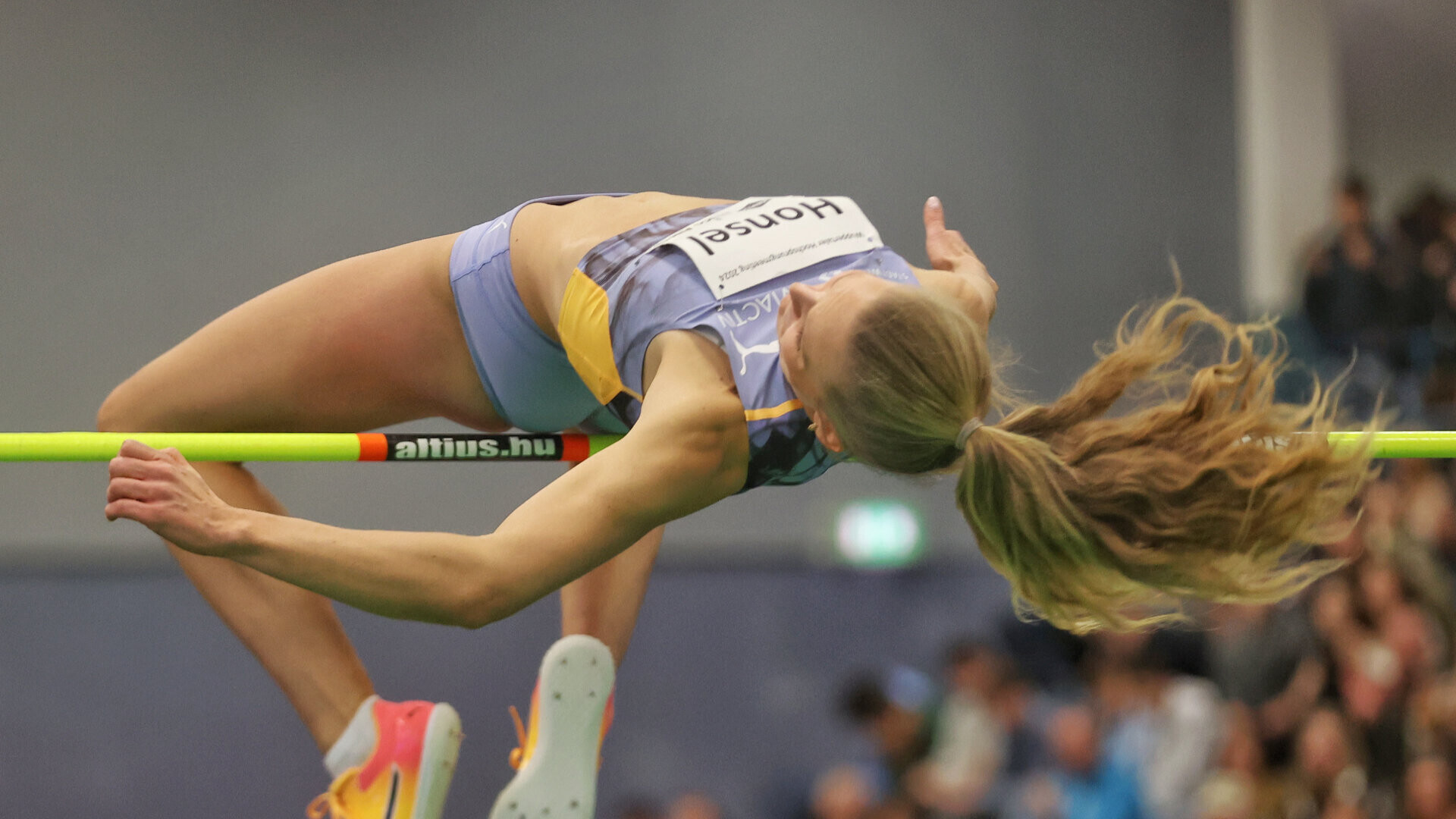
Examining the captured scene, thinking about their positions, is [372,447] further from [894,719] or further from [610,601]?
[894,719]

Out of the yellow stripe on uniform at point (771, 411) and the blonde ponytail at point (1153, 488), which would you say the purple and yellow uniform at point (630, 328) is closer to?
the yellow stripe on uniform at point (771, 411)

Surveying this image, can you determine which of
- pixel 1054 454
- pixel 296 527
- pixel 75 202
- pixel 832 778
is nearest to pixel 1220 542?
pixel 1054 454

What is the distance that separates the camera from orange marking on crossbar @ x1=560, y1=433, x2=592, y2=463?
168 cm

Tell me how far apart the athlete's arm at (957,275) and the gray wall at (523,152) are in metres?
2.32

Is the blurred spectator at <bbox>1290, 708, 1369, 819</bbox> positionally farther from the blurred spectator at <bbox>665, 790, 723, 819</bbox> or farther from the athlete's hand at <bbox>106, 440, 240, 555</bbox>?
the athlete's hand at <bbox>106, 440, 240, 555</bbox>

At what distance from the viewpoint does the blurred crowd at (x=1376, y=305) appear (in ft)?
12.8

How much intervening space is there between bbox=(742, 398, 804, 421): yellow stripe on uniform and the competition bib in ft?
0.44

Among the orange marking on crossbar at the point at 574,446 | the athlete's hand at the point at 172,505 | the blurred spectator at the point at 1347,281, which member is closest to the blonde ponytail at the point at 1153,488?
the orange marking on crossbar at the point at 574,446

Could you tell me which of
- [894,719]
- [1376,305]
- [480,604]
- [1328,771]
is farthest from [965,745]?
[480,604]

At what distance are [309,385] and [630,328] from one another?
0.44 m

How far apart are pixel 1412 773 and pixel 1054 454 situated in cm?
220

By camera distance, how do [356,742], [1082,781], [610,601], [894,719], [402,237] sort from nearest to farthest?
1. [356,742]
2. [610,601]
3. [1082,781]
4. [894,719]
5. [402,237]

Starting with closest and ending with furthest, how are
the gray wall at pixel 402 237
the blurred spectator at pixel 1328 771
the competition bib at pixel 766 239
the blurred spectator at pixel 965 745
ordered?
the competition bib at pixel 766 239
the blurred spectator at pixel 1328 771
the blurred spectator at pixel 965 745
the gray wall at pixel 402 237

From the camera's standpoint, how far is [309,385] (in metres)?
1.61
